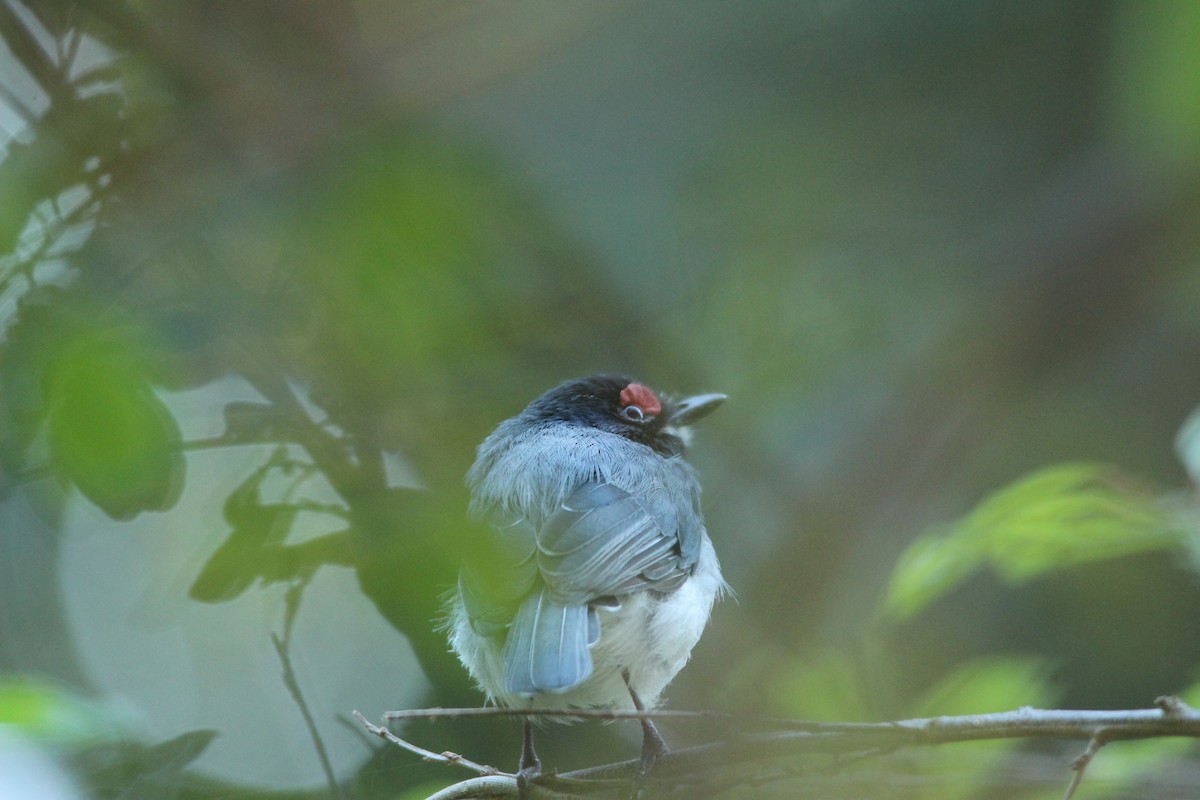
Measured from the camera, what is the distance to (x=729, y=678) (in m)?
2.28

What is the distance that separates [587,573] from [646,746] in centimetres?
35

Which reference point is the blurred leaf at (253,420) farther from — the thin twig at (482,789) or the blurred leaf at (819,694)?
the blurred leaf at (819,694)

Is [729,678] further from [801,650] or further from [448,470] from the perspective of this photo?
[448,470]

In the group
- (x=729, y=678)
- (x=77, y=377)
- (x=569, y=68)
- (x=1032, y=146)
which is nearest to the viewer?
(x=77, y=377)

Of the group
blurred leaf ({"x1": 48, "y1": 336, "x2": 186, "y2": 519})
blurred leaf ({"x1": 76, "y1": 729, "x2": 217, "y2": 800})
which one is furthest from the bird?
blurred leaf ({"x1": 48, "y1": 336, "x2": 186, "y2": 519})

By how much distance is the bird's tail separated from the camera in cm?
149

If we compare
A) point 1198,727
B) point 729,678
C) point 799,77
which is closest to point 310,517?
point 1198,727

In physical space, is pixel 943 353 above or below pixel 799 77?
below

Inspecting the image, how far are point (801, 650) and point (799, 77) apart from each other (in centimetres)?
202

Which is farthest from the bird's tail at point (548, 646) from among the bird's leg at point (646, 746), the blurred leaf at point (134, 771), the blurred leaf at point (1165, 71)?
the blurred leaf at point (1165, 71)

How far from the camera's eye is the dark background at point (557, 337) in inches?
29.6

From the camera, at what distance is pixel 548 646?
1543 millimetres

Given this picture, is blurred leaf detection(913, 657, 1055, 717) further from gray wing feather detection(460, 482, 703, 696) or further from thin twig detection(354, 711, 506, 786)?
thin twig detection(354, 711, 506, 786)

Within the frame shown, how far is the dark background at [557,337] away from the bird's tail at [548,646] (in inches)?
4.0
